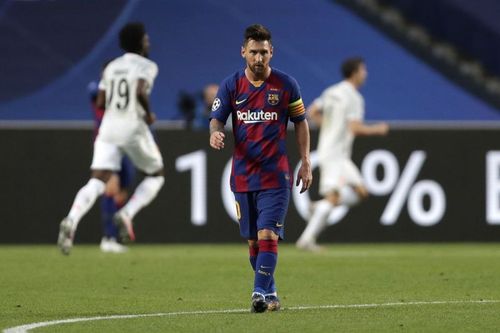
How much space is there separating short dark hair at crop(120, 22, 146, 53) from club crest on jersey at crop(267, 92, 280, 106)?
5346mm

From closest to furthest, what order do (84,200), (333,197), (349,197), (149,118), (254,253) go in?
(254,253) → (84,200) → (149,118) → (333,197) → (349,197)

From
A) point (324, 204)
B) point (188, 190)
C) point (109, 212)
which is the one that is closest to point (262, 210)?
point (324, 204)

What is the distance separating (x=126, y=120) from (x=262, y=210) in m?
5.52

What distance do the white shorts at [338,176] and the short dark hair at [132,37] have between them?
125 inches

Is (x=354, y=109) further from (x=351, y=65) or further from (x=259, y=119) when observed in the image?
(x=259, y=119)

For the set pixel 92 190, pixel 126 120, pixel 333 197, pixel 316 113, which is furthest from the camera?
pixel 316 113

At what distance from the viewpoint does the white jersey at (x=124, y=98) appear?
46.5 feet

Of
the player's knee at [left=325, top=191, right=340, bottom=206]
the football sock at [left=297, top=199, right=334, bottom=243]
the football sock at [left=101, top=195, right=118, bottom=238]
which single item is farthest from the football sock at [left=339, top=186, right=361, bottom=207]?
the football sock at [left=101, top=195, right=118, bottom=238]

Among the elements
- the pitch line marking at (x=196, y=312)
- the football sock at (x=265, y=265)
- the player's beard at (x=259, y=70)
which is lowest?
the pitch line marking at (x=196, y=312)

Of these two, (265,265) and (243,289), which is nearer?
(265,265)

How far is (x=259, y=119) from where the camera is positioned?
8.98 metres

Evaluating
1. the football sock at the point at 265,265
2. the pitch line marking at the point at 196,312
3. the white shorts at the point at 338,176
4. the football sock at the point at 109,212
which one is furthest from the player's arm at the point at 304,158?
the football sock at the point at 109,212

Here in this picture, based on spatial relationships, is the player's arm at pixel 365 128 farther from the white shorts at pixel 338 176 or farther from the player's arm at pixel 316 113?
the player's arm at pixel 316 113

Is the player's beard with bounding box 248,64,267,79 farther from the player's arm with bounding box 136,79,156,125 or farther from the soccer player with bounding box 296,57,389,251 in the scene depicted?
the soccer player with bounding box 296,57,389,251
